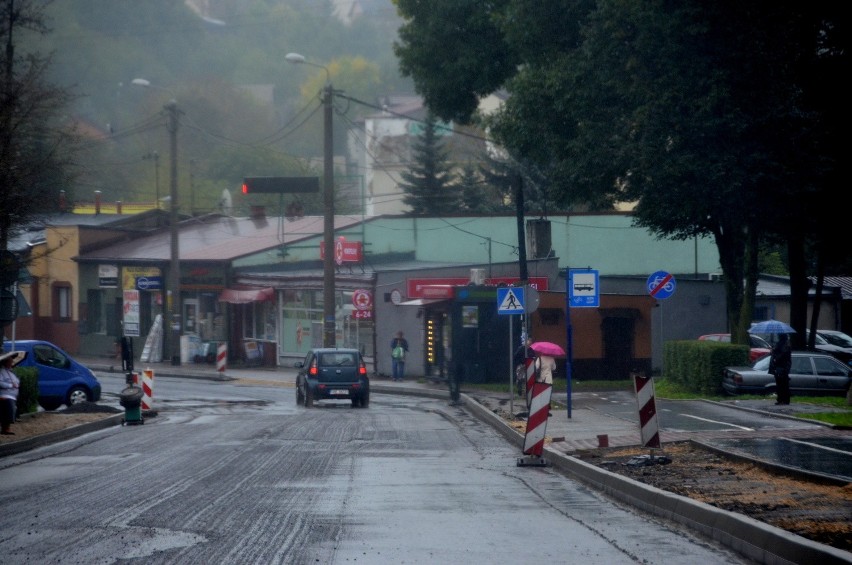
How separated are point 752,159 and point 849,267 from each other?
17352 millimetres

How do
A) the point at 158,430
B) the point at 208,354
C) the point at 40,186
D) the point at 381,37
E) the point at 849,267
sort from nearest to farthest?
the point at 40,186 < the point at 158,430 < the point at 849,267 < the point at 208,354 < the point at 381,37

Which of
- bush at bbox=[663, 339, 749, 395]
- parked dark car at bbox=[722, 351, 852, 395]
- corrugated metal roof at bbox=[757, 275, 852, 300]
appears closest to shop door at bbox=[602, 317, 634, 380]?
bush at bbox=[663, 339, 749, 395]

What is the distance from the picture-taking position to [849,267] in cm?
4038

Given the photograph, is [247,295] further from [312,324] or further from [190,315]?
[190,315]

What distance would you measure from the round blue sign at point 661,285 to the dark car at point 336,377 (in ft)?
26.1

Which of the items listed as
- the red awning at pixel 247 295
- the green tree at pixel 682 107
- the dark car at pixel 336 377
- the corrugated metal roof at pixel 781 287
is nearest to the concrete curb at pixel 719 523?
the green tree at pixel 682 107

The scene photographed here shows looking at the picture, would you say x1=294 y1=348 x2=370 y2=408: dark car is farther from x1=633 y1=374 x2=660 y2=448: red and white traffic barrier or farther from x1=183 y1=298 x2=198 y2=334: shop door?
x1=183 y1=298 x2=198 y2=334: shop door

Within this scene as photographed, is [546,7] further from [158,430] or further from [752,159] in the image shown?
[158,430]

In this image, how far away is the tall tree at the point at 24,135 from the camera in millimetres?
18359

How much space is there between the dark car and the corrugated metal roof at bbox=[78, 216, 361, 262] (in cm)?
1922

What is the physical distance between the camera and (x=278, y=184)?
49469mm

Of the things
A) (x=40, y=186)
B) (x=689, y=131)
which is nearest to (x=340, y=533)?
(x=40, y=186)

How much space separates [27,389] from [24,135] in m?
6.09

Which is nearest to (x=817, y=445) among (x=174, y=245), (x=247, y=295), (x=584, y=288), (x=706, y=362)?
(x=584, y=288)
